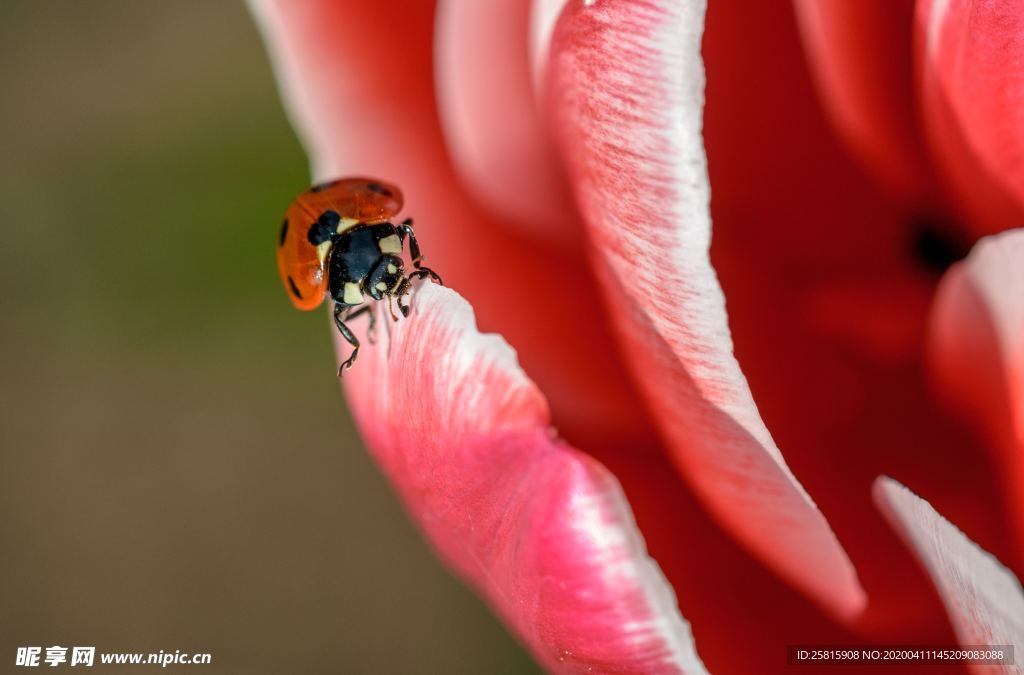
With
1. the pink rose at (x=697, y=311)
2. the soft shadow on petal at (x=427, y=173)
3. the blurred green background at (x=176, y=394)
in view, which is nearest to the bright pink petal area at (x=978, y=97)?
the pink rose at (x=697, y=311)

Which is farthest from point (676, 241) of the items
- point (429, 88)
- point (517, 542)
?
point (429, 88)

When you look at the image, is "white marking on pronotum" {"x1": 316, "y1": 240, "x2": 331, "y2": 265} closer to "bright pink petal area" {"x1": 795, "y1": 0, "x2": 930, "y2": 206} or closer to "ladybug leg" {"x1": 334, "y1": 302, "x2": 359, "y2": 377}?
"ladybug leg" {"x1": 334, "y1": 302, "x2": 359, "y2": 377}

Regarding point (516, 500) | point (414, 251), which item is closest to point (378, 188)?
point (414, 251)

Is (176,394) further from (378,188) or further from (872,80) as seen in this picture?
(872,80)
